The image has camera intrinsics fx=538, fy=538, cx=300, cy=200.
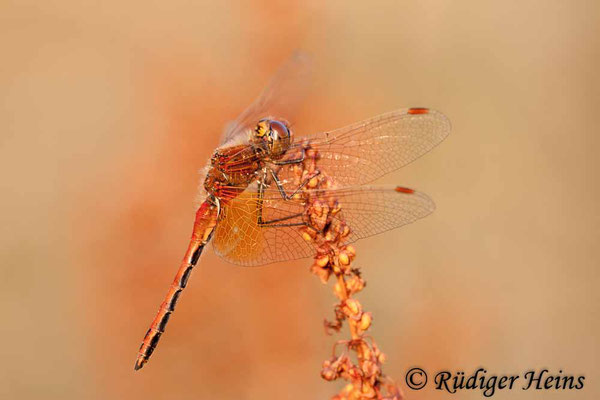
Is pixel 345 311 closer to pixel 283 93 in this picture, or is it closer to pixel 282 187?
pixel 282 187

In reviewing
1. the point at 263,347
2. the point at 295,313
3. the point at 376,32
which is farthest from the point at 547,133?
the point at 263,347

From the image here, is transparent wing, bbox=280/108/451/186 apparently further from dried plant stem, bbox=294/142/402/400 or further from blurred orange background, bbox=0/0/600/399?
blurred orange background, bbox=0/0/600/399

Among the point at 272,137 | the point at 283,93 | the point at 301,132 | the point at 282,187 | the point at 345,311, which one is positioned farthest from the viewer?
the point at 301,132

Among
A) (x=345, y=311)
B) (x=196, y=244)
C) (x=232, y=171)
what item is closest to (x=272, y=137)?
(x=232, y=171)

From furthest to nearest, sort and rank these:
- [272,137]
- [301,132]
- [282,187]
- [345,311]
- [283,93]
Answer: [301,132]
[283,93]
[272,137]
[282,187]
[345,311]

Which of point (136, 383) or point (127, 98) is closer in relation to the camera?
point (136, 383)

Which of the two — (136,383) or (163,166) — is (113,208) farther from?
(136,383)
